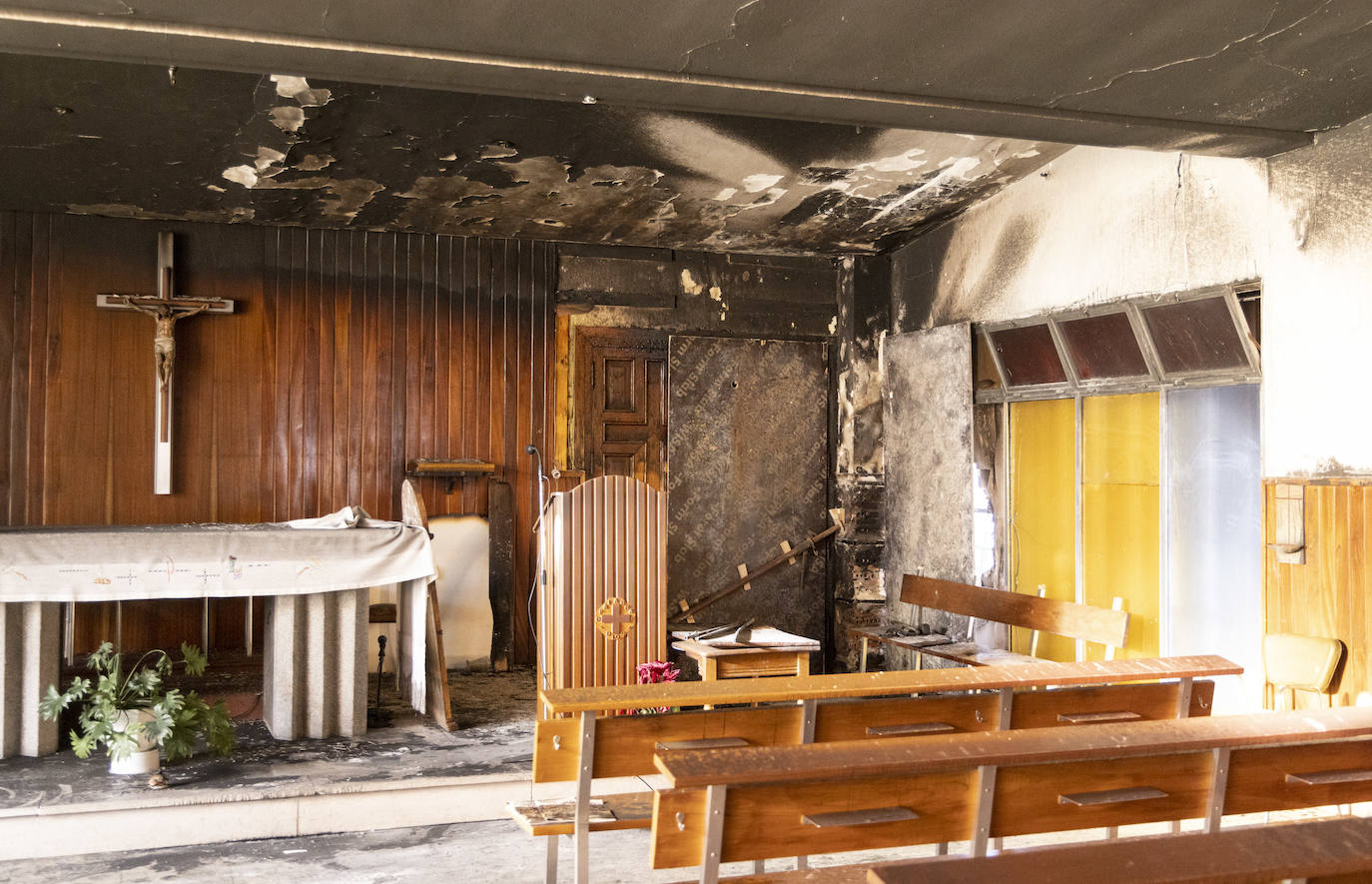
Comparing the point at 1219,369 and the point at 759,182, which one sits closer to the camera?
the point at 1219,369

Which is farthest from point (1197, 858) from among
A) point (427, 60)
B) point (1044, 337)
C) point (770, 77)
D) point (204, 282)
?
point (204, 282)

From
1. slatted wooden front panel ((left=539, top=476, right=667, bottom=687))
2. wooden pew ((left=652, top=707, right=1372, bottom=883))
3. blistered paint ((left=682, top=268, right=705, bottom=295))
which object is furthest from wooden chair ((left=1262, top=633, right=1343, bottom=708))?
blistered paint ((left=682, top=268, right=705, bottom=295))

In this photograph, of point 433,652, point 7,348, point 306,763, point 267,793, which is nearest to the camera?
point 267,793

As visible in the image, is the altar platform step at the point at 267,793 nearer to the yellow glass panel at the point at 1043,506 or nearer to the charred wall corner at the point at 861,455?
the yellow glass panel at the point at 1043,506

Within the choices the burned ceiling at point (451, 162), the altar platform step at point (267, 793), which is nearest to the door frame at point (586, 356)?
the burned ceiling at point (451, 162)

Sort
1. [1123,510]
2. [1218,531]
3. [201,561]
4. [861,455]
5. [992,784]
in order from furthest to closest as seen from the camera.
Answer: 1. [861,455]
2. [1123,510]
3. [1218,531]
4. [201,561]
5. [992,784]

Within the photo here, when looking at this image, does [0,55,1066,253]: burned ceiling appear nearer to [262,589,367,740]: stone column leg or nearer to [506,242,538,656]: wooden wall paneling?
[506,242,538,656]: wooden wall paneling

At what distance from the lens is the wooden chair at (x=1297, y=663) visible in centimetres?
422

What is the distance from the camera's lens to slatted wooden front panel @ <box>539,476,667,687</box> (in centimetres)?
495

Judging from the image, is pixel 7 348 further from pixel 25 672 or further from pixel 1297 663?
pixel 1297 663

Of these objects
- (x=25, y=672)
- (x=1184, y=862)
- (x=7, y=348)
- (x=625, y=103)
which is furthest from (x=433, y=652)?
(x=1184, y=862)

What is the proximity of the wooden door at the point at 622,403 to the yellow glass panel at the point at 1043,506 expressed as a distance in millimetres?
2293

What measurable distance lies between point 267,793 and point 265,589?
0.96 metres

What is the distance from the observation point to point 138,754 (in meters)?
4.55
